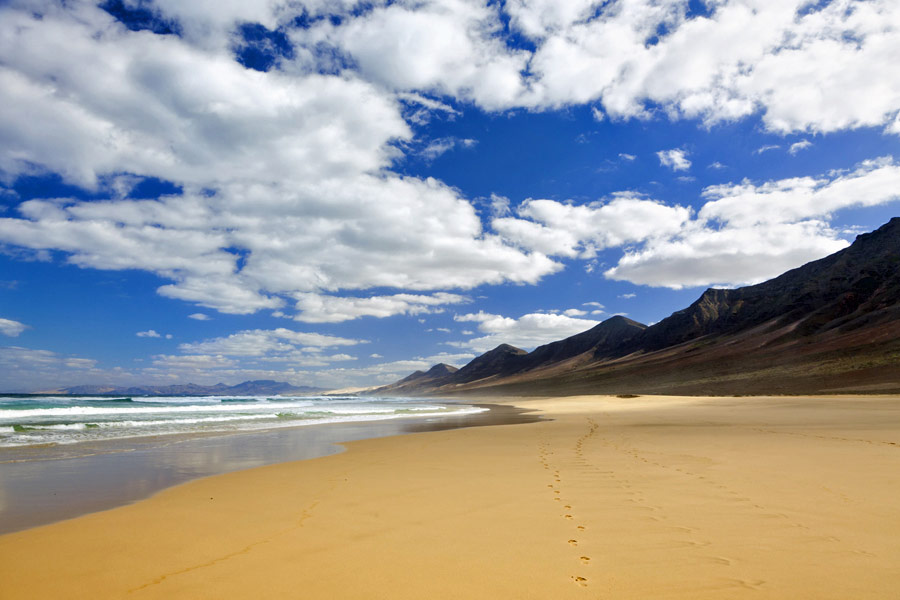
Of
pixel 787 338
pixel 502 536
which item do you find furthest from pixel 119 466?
pixel 787 338

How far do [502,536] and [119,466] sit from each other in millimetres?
10047

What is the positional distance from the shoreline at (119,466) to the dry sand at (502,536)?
2.41 ft

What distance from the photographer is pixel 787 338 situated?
85438 mm

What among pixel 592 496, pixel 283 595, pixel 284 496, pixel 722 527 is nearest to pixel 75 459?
pixel 284 496

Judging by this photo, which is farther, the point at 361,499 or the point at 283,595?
the point at 361,499

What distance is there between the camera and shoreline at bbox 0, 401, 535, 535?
691 cm

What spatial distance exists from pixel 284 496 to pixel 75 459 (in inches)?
321

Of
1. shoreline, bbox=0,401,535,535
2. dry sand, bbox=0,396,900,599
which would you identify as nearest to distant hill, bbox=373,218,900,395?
dry sand, bbox=0,396,900,599

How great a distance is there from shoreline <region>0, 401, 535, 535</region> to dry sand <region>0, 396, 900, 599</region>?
2.41 ft

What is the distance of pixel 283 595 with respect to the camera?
357 centimetres

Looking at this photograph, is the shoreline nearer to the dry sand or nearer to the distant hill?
the dry sand

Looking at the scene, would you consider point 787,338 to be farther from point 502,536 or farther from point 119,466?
point 119,466

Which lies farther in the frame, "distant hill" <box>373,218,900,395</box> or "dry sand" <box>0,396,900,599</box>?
"distant hill" <box>373,218,900,395</box>

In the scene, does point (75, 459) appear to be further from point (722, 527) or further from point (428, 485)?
point (722, 527)
